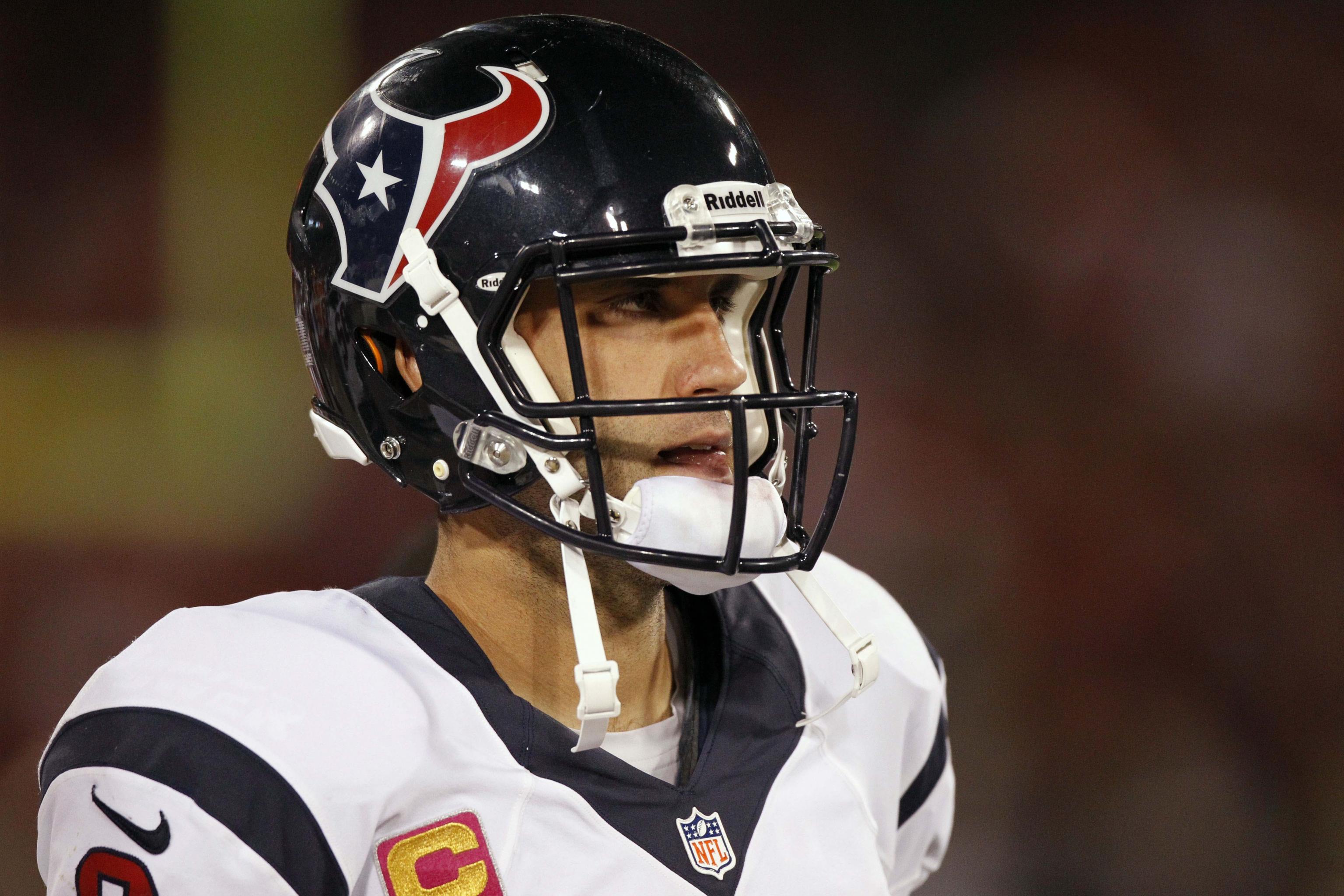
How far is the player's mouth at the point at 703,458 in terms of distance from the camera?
3.51ft

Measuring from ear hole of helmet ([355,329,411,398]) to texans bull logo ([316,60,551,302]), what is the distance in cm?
4

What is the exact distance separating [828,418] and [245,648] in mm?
1926

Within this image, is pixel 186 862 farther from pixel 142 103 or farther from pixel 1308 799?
pixel 1308 799

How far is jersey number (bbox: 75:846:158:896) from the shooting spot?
85 centimetres

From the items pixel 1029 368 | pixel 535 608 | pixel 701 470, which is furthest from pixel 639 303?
pixel 1029 368

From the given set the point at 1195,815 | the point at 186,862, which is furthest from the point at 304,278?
the point at 1195,815

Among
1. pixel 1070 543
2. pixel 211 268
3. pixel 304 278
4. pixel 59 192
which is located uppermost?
pixel 304 278

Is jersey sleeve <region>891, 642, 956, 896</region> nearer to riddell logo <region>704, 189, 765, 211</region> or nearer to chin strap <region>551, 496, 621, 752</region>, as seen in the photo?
chin strap <region>551, 496, 621, 752</region>

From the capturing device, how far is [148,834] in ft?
2.81

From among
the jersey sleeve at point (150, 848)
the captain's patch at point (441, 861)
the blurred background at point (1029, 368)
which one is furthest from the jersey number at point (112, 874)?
the blurred background at point (1029, 368)

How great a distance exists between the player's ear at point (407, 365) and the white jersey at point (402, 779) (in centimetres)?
19

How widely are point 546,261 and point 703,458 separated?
229mm

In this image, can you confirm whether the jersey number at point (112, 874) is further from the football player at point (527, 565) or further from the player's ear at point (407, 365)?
the player's ear at point (407, 365)

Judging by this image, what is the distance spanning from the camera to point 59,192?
2.24 metres
